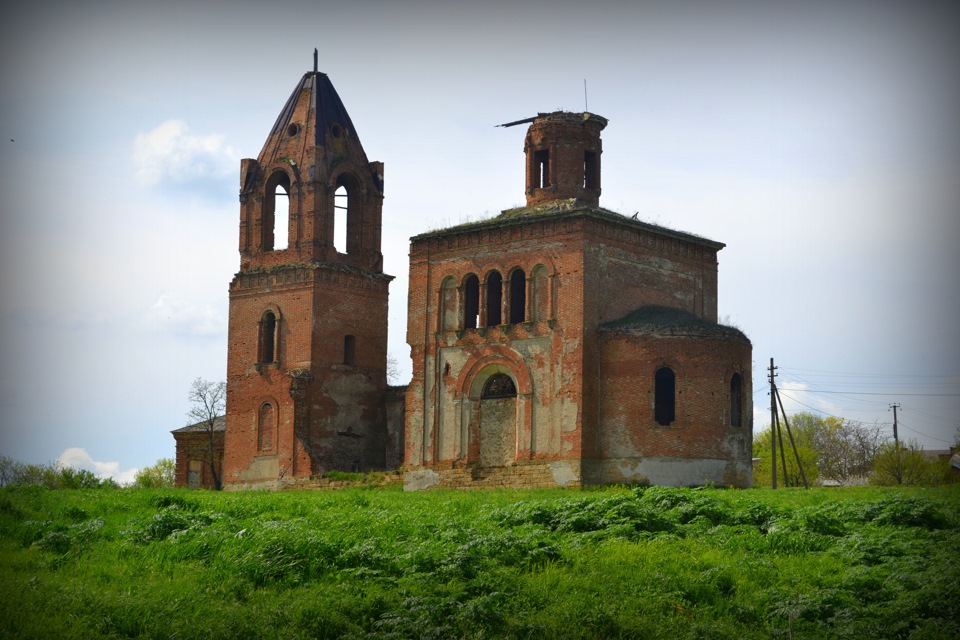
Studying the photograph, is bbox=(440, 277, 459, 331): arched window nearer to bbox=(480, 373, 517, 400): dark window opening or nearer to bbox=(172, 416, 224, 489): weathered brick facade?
bbox=(480, 373, 517, 400): dark window opening

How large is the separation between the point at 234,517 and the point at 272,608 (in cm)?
705

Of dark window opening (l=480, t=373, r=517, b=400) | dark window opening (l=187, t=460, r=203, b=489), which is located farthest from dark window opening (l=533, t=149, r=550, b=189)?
dark window opening (l=187, t=460, r=203, b=489)

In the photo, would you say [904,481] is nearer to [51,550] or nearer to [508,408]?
[508,408]

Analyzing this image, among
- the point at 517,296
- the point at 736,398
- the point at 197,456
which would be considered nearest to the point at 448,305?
the point at 517,296

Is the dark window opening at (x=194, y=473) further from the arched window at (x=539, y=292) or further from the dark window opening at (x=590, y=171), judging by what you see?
the dark window opening at (x=590, y=171)

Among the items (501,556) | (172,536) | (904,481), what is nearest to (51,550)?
(172,536)

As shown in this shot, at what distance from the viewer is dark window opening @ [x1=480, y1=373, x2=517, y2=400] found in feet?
116

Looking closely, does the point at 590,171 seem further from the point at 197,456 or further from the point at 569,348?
the point at 197,456

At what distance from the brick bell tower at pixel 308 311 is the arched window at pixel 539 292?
26.2ft

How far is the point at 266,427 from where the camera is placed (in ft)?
133

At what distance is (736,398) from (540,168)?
8.70 metres

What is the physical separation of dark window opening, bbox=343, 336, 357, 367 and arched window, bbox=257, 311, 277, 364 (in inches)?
83.1

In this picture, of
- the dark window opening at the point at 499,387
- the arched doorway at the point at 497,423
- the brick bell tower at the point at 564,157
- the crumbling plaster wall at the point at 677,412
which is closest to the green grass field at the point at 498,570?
the crumbling plaster wall at the point at 677,412

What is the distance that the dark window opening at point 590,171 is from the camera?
37.9 metres
